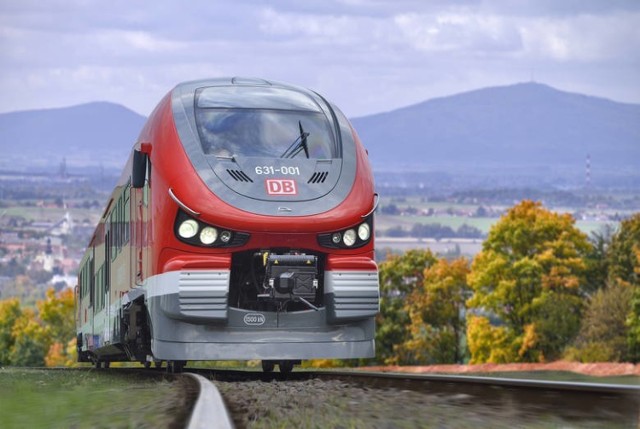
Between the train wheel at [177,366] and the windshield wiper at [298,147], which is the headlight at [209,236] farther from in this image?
the train wheel at [177,366]

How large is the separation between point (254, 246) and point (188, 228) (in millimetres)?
836

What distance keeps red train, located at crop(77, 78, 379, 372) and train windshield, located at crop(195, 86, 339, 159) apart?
0.8 inches

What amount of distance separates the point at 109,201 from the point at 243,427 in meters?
16.7

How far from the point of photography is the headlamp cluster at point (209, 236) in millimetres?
15977

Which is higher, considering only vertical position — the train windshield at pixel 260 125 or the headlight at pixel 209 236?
the train windshield at pixel 260 125

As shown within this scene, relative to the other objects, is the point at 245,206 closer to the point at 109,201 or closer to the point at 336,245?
the point at 336,245

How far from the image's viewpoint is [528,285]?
91750 millimetres

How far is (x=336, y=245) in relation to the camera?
53.7 feet

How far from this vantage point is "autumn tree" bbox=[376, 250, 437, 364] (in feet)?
343

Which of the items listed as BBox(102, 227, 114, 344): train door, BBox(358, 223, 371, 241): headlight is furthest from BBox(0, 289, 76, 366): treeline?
BBox(358, 223, 371, 241): headlight

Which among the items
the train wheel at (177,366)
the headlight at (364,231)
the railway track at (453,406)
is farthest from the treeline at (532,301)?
the railway track at (453,406)

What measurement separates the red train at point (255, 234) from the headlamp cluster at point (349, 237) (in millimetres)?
13

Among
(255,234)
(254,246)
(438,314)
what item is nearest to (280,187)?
(255,234)

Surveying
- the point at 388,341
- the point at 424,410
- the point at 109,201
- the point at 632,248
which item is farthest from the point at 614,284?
the point at 424,410
